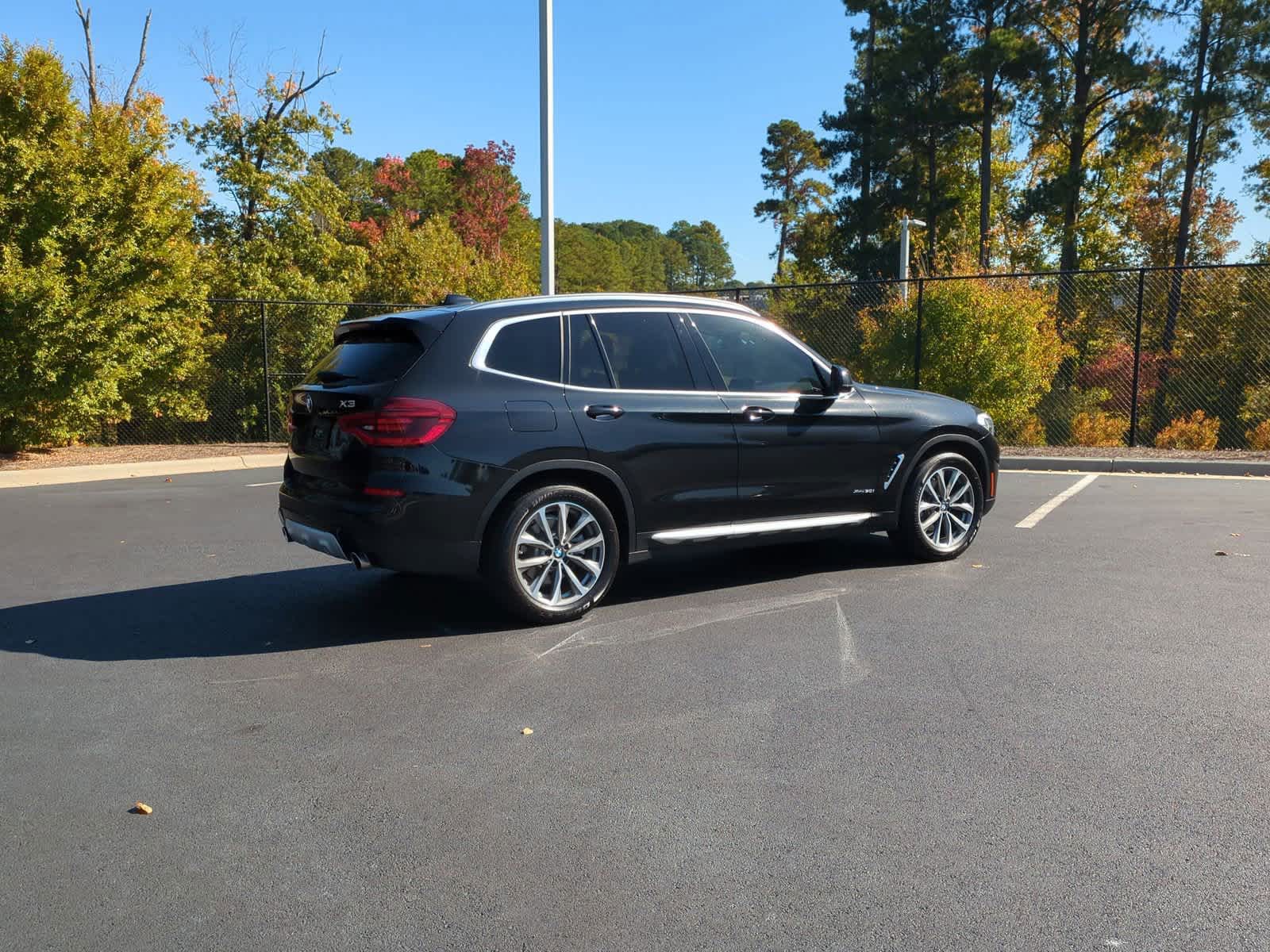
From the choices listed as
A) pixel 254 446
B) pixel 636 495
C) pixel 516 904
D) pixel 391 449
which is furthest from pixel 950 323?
pixel 516 904

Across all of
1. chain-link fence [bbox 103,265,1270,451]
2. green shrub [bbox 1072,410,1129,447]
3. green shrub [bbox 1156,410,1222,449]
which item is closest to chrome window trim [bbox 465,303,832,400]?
chain-link fence [bbox 103,265,1270,451]

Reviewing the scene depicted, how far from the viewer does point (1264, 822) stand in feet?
11.3

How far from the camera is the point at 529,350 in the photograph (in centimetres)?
608

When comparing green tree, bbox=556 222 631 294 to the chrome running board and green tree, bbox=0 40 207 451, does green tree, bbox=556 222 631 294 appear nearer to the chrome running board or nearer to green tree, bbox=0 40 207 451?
green tree, bbox=0 40 207 451

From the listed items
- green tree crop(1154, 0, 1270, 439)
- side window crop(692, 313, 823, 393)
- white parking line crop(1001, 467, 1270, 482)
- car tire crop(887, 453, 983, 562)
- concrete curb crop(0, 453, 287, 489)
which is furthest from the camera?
green tree crop(1154, 0, 1270, 439)

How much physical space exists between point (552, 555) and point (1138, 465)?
10.2m

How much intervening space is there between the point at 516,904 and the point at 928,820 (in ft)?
4.44

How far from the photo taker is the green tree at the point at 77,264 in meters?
13.8

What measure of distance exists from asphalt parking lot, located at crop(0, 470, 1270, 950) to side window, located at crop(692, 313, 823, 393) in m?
1.28

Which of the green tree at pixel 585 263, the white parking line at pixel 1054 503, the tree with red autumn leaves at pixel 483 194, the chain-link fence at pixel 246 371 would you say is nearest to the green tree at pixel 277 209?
the chain-link fence at pixel 246 371

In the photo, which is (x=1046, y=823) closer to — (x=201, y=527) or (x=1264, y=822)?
(x=1264, y=822)

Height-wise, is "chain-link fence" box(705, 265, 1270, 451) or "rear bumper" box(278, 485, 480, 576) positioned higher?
"chain-link fence" box(705, 265, 1270, 451)

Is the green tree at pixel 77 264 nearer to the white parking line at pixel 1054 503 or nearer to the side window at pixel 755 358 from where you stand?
the side window at pixel 755 358

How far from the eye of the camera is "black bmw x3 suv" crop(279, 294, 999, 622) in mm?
5668
